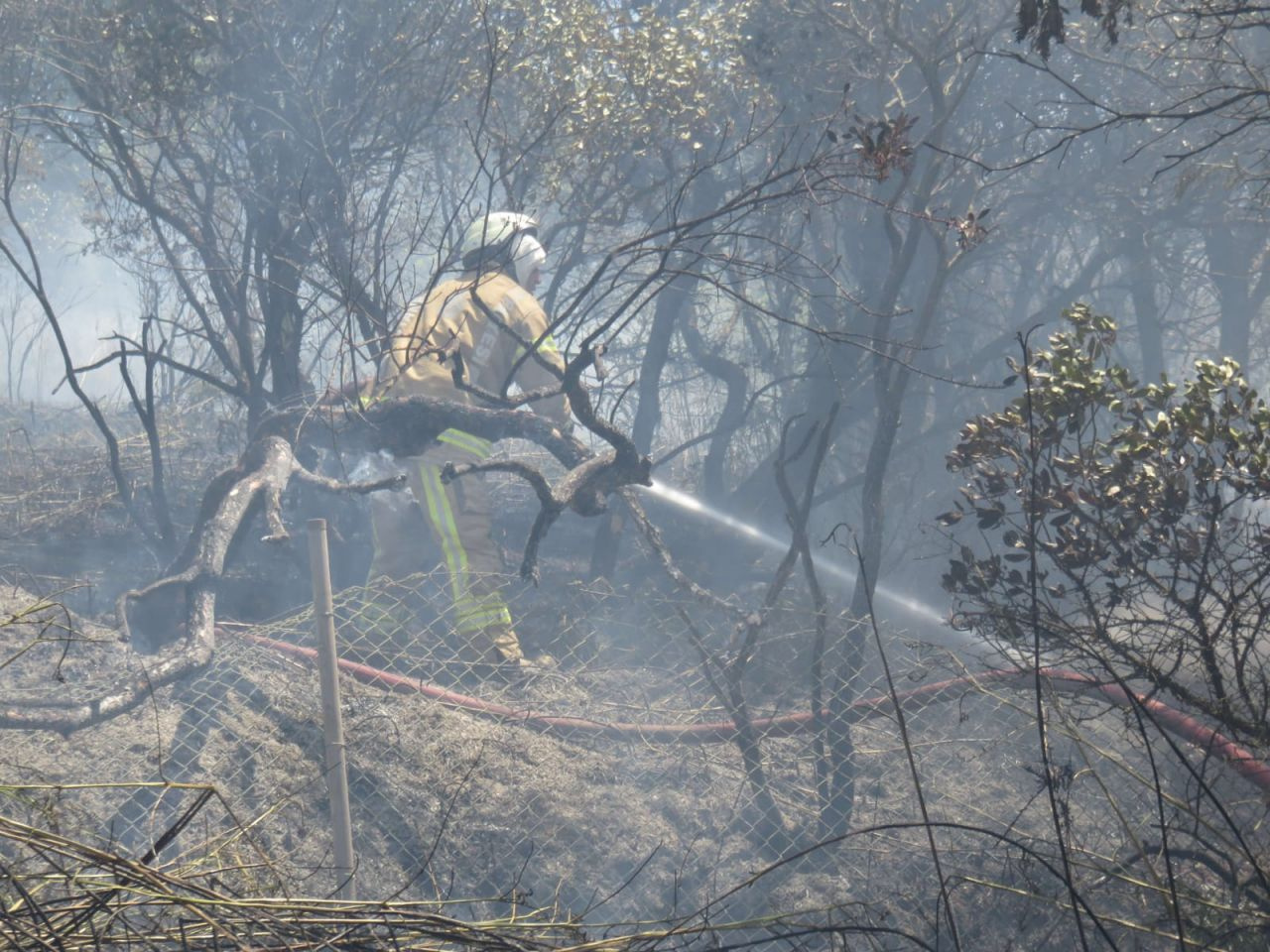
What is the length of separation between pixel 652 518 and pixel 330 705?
16.6 feet

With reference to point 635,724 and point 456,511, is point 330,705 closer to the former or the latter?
point 635,724

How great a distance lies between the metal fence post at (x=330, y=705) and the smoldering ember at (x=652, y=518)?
0.02m

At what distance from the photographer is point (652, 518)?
25.8ft

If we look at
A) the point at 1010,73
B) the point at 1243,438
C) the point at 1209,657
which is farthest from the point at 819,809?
the point at 1010,73

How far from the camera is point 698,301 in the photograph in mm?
9188

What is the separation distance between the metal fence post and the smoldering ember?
0.06ft

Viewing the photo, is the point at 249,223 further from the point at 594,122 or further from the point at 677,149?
the point at 677,149

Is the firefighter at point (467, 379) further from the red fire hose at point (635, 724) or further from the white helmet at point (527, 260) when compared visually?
the red fire hose at point (635, 724)

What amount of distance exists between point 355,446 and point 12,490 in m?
2.45

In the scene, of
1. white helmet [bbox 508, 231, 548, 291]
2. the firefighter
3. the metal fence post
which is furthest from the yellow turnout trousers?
the metal fence post

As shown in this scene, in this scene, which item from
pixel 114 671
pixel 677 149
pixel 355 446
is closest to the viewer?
pixel 114 671

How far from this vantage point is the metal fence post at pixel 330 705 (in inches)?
113

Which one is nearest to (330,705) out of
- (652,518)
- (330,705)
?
(330,705)

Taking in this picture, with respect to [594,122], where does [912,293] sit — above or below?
below
